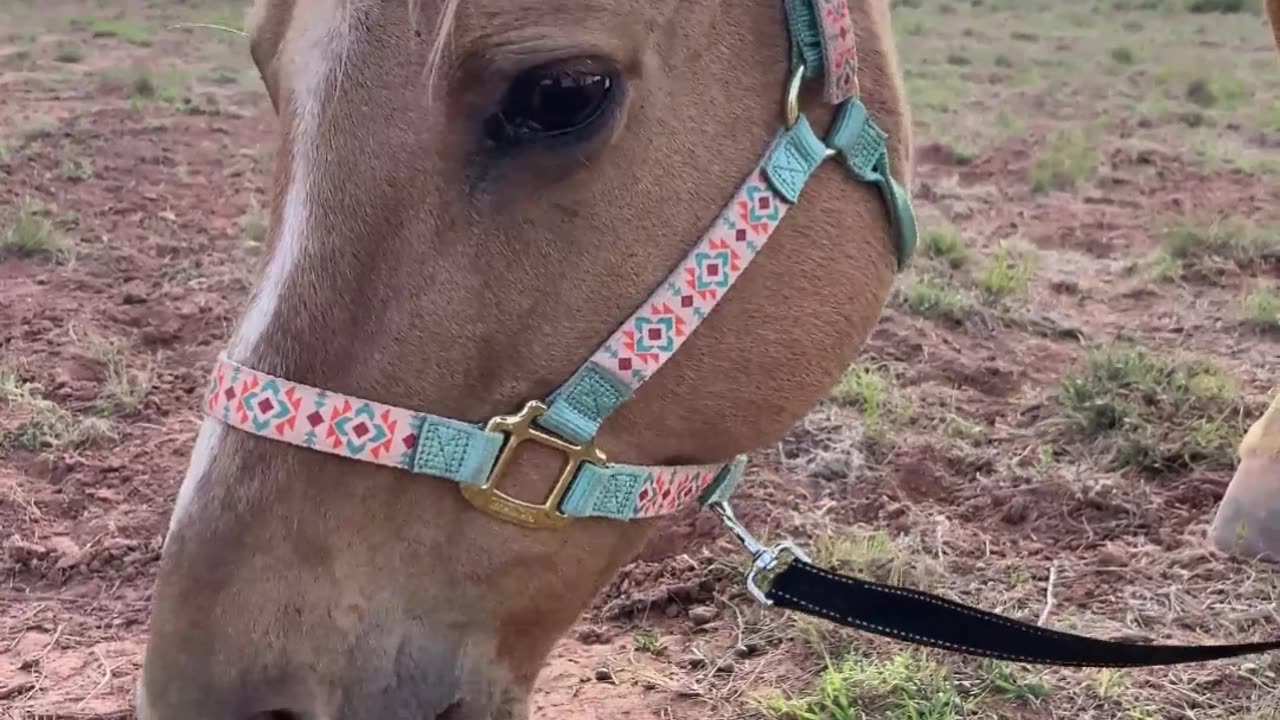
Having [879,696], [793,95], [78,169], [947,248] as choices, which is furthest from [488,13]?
[78,169]

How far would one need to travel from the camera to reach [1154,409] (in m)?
3.82

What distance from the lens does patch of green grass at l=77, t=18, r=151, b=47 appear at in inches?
575

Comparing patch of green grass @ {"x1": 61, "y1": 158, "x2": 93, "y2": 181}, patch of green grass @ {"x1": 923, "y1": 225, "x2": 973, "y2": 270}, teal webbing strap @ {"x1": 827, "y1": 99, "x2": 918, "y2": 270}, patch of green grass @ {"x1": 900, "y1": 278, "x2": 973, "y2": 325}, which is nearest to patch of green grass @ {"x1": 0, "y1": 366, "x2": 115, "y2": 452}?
teal webbing strap @ {"x1": 827, "y1": 99, "x2": 918, "y2": 270}

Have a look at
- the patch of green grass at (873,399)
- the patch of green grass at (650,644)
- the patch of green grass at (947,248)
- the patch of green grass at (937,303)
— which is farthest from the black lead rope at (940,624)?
the patch of green grass at (947,248)

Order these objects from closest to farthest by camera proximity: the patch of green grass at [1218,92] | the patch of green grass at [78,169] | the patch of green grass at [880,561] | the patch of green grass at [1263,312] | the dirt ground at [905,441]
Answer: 1. the dirt ground at [905,441]
2. the patch of green grass at [880,561]
3. the patch of green grass at [1263,312]
4. the patch of green grass at [78,169]
5. the patch of green grass at [1218,92]

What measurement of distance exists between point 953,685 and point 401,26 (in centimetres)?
193

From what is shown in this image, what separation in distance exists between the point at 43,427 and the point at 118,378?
15.3 inches

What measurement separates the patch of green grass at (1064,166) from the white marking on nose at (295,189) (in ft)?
23.1

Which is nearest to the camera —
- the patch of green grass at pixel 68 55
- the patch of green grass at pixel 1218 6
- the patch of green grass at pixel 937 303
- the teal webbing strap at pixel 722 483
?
the teal webbing strap at pixel 722 483

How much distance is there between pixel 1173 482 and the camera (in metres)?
3.46

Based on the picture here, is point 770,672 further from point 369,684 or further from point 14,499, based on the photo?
point 14,499

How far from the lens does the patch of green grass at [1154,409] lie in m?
3.56

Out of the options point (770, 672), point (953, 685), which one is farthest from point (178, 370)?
point (953, 685)

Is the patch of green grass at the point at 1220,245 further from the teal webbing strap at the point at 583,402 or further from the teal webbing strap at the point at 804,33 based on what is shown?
the teal webbing strap at the point at 583,402
